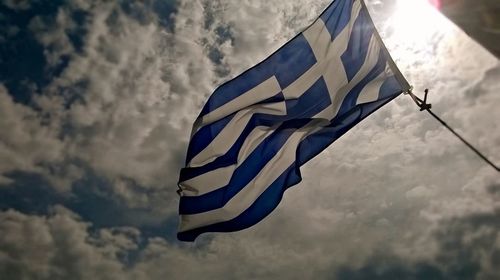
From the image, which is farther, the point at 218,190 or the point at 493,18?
the point at 218,190

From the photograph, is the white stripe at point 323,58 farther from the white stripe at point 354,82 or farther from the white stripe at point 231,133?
the white stripe at point 231,133

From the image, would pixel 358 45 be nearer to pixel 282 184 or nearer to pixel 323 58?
pixel 323 58

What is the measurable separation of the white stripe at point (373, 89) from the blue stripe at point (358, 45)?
447 mm

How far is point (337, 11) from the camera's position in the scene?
1011cm

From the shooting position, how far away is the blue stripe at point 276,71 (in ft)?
33.1

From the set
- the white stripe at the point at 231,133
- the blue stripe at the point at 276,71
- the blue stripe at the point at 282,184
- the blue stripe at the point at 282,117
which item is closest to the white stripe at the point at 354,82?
the blue stripe at the point at 282,117

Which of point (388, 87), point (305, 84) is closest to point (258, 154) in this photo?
point (305, 84)

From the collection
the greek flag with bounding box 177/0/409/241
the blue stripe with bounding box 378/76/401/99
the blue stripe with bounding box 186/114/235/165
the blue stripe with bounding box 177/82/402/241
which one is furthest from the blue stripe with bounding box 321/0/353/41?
the blue stripe with bounding box 186/114/235/165

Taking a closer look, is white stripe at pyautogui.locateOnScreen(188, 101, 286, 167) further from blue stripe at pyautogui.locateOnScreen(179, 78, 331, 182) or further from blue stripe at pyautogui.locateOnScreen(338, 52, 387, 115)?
blue stripe at pyautogui.locateOnScreen(338, 52, 387, 115)

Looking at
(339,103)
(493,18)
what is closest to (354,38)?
(339,103)

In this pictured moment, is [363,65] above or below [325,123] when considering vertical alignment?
above

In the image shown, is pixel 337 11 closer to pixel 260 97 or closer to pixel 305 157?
Result: pixel 260 97

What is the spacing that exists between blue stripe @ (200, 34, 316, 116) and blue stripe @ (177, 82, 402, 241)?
1.32 meters

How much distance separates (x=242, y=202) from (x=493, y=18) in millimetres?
6300
